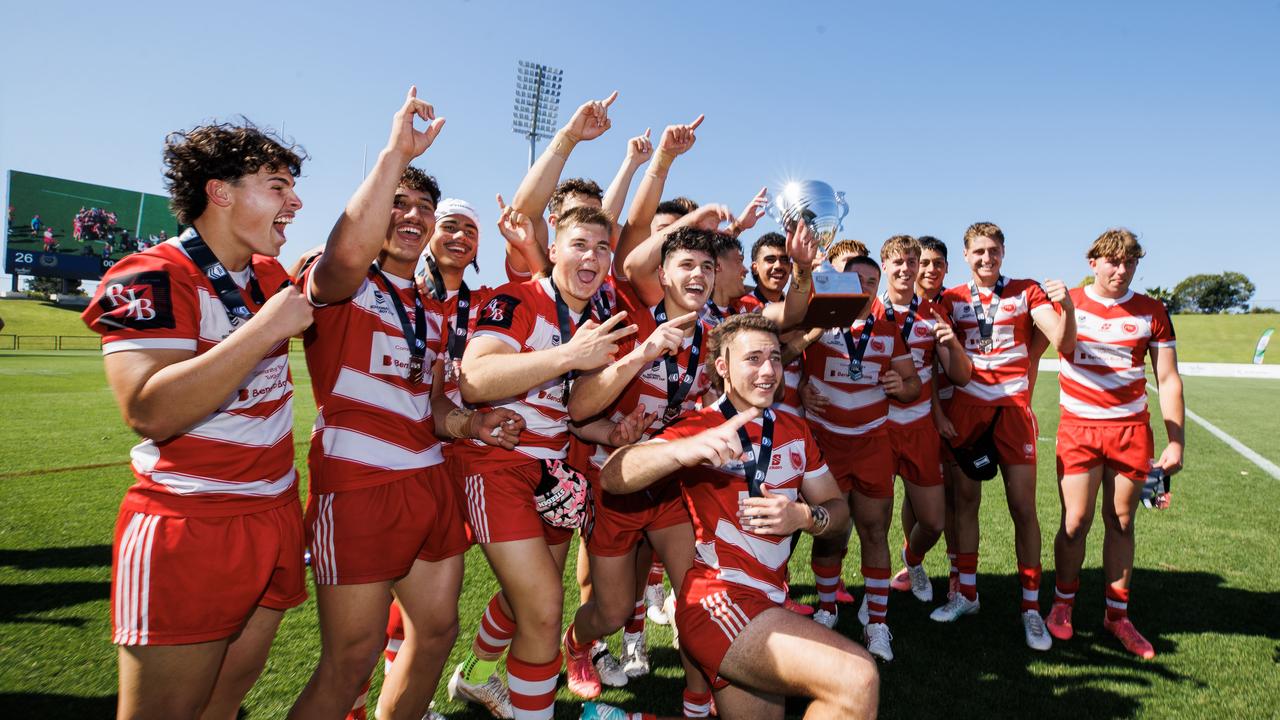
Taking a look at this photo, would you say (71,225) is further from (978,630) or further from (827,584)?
(978,630)

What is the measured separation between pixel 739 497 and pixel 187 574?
1.94 metres

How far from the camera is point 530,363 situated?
8.39ft

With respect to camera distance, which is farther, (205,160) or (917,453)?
(917,453)

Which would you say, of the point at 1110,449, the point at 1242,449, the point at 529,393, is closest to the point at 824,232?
the point at 529,393

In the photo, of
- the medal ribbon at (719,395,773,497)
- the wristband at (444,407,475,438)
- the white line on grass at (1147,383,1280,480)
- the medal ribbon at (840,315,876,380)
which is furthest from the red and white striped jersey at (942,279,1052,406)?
the white line on grass at (1147,383,1280,480)

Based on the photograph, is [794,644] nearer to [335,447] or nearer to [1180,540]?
[335,447]

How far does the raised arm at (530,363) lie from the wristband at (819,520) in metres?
1.08

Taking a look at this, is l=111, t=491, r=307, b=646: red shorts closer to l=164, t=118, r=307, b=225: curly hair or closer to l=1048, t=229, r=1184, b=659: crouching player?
l=164, t=118, r=307, b=225: curly hair

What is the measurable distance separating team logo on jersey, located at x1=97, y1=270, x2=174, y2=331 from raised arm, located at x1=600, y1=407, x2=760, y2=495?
5.39 feet

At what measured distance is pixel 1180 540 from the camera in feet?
22.2

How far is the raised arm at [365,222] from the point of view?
2.11 meters

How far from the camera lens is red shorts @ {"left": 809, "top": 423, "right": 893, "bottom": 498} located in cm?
463

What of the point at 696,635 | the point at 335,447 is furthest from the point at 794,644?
the point at 335,447

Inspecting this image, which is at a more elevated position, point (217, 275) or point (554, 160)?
point (554, 160)
